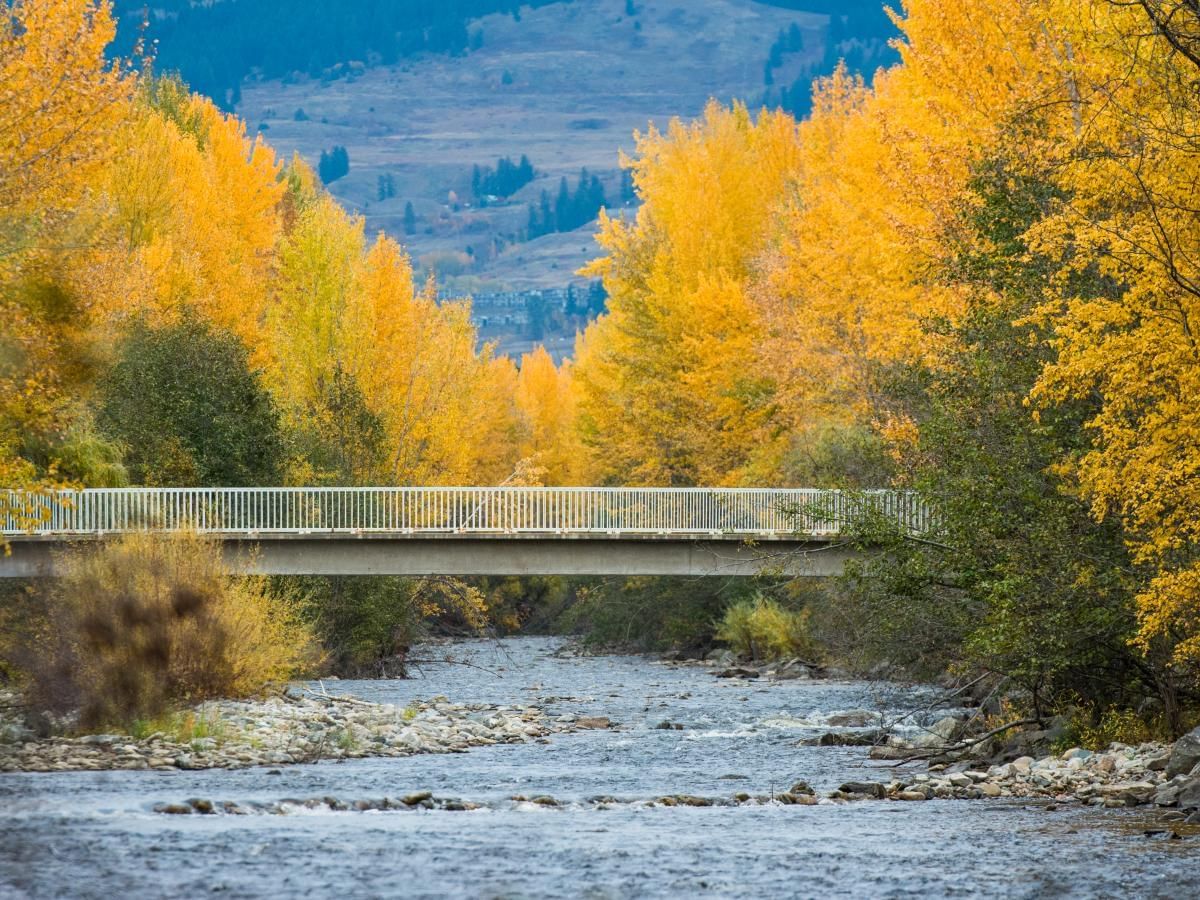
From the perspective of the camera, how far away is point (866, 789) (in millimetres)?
25547

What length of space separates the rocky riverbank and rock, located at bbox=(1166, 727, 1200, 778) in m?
13.1

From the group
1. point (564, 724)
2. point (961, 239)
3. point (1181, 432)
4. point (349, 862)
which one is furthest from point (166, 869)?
point (961, 239)

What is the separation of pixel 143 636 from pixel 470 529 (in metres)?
13.6

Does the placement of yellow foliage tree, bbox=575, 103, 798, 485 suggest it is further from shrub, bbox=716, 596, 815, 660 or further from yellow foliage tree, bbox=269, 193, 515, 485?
yellow foliage tree, bbox=269, 193, 515, 485

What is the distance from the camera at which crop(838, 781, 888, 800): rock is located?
25344 mm

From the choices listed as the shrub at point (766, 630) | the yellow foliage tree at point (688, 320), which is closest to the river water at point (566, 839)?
the shrub at point (766, 630)

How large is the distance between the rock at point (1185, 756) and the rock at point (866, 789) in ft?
12.2

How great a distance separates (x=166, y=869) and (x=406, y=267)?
47.9 meters

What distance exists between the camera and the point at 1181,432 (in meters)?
22.7

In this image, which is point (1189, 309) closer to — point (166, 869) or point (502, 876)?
point (502, 876)

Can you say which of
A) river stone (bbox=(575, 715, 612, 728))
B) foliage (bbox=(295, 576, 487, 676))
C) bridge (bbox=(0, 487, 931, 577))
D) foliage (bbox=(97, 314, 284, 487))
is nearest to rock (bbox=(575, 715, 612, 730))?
river stone (bbox=(575, 715, 612, 728))

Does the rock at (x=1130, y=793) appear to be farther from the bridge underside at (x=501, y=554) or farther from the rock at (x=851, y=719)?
the bridge underside at (x=501, y=554)

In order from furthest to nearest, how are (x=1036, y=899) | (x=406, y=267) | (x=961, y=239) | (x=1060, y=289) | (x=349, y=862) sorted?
(x=406, y=267) → (x=961, y=239) → (x=1060, y=289) → (x=349, y=862) → (x=1036, y=899)

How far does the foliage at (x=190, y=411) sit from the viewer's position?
163 feet
